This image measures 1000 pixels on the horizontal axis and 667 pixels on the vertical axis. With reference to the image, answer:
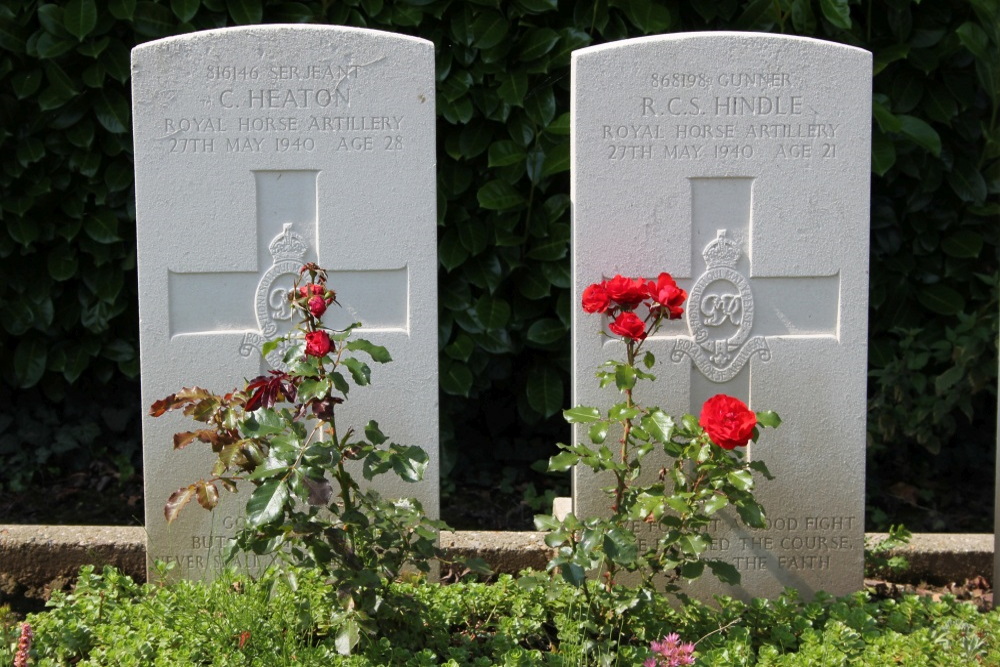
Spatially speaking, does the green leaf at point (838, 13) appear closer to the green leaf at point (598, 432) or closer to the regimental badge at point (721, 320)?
the regimental badge at point (721, 320)

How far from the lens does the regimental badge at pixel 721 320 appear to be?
329 centimetres

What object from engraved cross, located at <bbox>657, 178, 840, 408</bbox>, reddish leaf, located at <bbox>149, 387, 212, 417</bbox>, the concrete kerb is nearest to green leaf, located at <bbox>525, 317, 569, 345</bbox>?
the concrete kerb

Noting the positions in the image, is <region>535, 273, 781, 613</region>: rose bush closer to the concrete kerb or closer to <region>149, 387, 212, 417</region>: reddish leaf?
the concrete kerb

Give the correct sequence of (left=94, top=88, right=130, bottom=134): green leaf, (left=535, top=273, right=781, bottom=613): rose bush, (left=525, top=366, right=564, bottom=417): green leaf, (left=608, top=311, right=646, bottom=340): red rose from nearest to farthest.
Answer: (left=535, top=273, right=781, bottom=613): rose bush, (left=608, top=311, right=646, bottom=340): red rose, (left=94, top=88, right=130, bottom=134): green leaf, (left=525, top=366, right=564, bottom=417): green leaf

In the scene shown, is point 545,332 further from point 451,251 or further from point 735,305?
point 735,305

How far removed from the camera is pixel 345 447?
109 inches

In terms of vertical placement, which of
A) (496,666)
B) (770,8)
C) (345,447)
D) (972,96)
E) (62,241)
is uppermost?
(770,8)

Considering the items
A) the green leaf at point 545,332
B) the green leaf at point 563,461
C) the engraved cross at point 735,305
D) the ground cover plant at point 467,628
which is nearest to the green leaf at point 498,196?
the green leaf at point 545,332

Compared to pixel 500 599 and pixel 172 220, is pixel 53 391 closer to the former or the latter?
pixel 172 220

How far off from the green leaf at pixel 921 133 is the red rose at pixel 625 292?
5.27 ft

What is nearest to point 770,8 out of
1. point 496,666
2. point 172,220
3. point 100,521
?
point 172,220

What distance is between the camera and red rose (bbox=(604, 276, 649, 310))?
297cm

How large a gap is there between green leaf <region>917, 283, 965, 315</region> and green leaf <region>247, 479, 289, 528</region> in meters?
2.80

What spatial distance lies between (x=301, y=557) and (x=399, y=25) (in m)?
2.11
